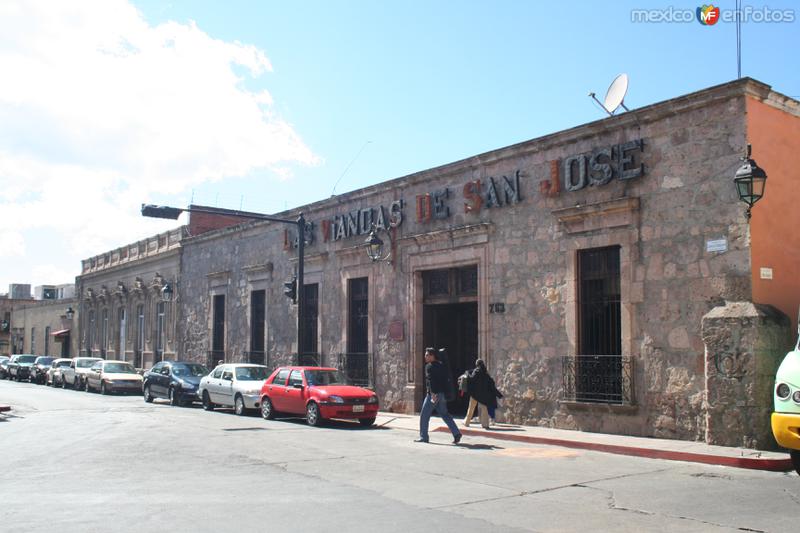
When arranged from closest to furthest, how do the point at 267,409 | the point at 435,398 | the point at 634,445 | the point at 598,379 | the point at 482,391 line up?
1. the point at 634,445
2. the point at 435,398
3. the point at 598,379
4. the point at 482,391
5. the point at 267,409

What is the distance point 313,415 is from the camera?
57.7 feet

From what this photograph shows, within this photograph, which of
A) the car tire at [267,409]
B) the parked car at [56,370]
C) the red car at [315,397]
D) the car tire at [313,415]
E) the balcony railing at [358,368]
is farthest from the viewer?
the parked car at [56,370]

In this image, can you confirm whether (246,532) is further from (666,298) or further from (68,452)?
(666,298)

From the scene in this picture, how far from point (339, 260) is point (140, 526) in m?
16.6

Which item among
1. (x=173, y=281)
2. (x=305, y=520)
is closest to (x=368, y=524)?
(x=305, y=520)

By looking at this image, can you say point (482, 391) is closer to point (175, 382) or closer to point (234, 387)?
point (234, 387)

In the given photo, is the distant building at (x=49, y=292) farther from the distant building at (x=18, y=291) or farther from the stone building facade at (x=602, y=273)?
the stone building facade at (x=602, y=273)

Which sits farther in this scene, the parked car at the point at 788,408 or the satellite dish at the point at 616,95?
the satellite dish at the point at 616,95

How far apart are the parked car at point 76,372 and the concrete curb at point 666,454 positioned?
78.9 ft

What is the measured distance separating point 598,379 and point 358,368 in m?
8.78

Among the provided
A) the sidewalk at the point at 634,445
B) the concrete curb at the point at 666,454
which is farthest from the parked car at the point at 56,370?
the concrete curb at the point at 666,454

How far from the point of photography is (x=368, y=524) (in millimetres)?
7328

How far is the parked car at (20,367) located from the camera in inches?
1757

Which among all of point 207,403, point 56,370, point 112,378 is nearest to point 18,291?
point 56,370
